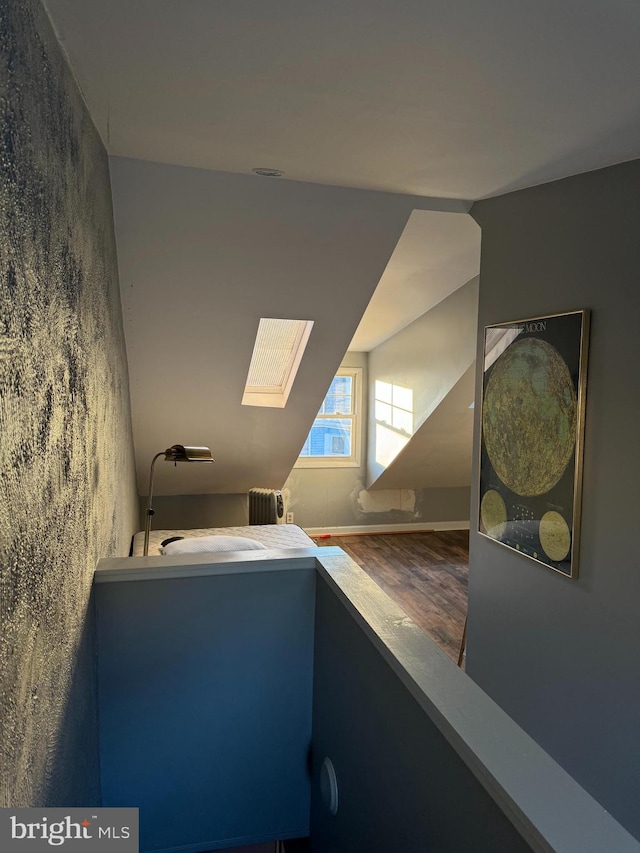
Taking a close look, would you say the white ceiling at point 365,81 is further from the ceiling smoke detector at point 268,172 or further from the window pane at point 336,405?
the window pane at point 336,405

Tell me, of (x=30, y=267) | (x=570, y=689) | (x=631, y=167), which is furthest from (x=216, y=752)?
(x=631, y=167)

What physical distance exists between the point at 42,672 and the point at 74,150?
1.22m

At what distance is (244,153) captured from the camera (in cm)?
193

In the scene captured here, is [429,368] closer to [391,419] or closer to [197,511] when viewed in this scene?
[391,419]

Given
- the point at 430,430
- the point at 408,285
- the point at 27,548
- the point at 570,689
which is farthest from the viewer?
the point at 430,430

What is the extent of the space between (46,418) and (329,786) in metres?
1.56

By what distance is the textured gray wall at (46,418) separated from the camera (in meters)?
0.84

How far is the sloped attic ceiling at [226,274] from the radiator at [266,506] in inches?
44.2

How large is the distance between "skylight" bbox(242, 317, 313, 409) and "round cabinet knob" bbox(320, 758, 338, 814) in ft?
7.20

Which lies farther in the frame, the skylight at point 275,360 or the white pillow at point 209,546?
the skylight at point 275,360

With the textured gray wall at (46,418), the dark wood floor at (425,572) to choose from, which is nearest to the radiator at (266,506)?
the dark wood floor at (425,572)

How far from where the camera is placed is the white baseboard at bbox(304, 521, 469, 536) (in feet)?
20.4

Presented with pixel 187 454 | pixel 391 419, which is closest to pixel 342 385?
pixel 391 419

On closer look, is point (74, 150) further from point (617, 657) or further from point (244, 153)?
point (617, 657)
